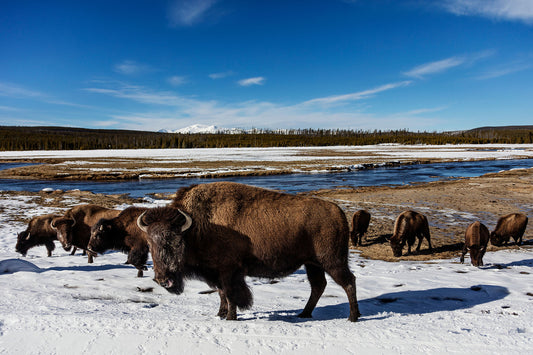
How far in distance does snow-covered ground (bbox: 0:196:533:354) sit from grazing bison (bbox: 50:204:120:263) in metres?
0.98

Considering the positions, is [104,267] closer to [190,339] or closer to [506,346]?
[190,339]

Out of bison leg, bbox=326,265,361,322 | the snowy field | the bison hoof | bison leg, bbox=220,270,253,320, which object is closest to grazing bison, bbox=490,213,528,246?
the snowy field

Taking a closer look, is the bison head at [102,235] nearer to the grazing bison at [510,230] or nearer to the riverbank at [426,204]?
the riverbank at [426,204]

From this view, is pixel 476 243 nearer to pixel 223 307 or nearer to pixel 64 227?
pixel 223 307

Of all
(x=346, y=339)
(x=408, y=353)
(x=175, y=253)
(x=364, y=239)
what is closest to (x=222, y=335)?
(x=175, y=253)

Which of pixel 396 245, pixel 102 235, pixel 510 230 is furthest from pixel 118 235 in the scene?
pixel 510 230

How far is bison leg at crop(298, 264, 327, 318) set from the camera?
17.2 feet

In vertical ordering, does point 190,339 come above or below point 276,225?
below

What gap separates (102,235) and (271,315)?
4097mm

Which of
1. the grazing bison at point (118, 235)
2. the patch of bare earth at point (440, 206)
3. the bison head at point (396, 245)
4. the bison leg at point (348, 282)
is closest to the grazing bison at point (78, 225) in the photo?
the grazing bison at point (118, 235)

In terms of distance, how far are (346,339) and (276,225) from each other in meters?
1.72

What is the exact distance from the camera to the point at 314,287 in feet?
17.6

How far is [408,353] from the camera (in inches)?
155

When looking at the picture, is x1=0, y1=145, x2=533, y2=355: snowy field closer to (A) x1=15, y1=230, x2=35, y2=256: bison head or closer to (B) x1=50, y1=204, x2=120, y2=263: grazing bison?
(B) x1=50, y1=204, x2=120, y2=263: grazing bison
